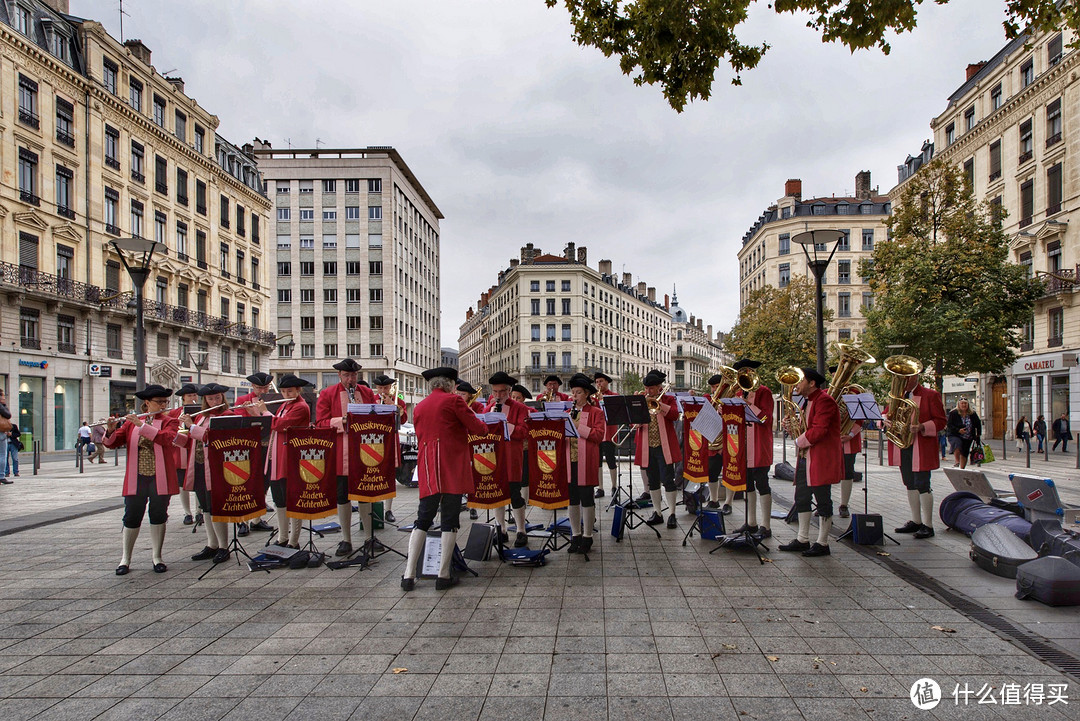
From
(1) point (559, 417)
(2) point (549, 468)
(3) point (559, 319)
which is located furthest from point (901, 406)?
(3) point (559, 319)

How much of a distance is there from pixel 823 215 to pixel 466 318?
287 ft

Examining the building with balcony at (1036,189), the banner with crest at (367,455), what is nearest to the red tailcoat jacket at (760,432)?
the banner with crest at (367,455)

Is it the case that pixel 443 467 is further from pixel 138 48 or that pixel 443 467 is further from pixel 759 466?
pixel 138 48

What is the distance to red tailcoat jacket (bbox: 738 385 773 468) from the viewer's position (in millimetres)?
7625

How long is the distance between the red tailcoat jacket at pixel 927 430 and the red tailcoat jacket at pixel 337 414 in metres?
7.10

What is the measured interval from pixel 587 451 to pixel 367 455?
2467 mm

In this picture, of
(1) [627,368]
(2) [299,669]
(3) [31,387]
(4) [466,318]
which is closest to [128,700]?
(2) [299,669]

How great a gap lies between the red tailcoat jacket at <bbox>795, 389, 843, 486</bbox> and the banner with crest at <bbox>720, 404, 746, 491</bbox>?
27.3 inches

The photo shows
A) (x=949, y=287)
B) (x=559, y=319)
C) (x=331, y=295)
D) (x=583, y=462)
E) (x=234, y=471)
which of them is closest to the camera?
(x=234, y=471)

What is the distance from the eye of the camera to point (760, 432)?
773 centimetres

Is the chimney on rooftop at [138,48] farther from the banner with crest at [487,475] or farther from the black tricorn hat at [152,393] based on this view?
the banner with crest at [487,475]

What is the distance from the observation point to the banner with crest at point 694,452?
8.96m

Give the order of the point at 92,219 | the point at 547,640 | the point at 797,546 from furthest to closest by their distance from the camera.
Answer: the point at 92,219, the point at 797,546, the point at 547,640

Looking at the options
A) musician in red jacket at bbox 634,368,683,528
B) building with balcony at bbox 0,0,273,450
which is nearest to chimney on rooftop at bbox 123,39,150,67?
building with balcony at bbox 0,0,273,450
